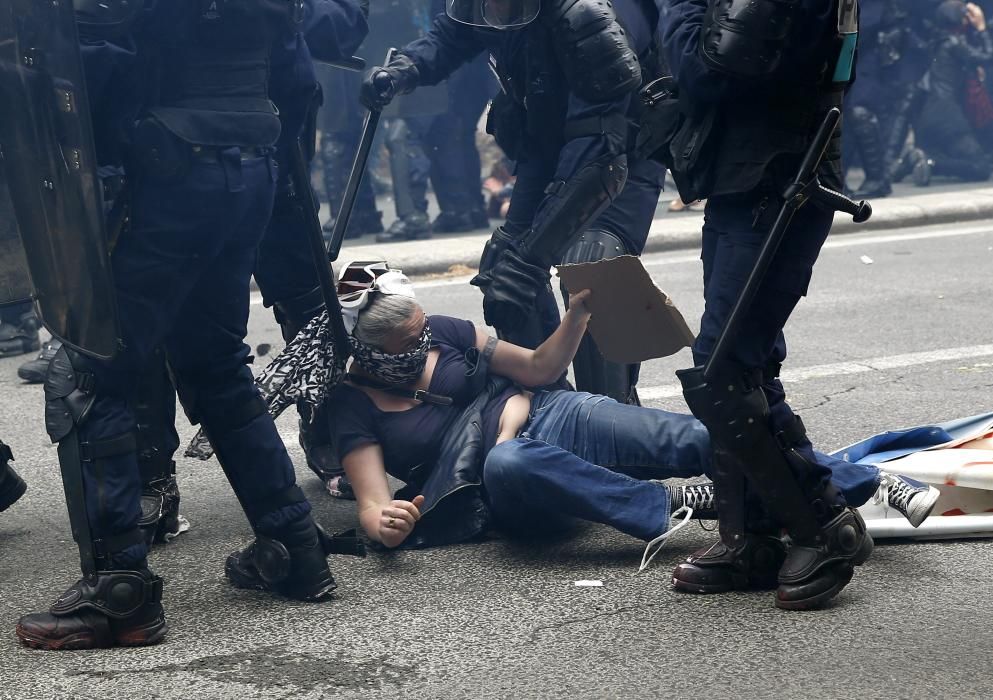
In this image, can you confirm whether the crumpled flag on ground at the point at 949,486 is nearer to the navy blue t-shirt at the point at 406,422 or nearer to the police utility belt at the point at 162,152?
the navy blue t-shirt at the point at 406,422

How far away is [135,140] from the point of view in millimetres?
3334

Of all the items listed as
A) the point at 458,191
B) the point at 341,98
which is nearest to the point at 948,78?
the point at 458,191

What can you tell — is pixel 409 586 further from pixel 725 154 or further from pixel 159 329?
pixel 725 154

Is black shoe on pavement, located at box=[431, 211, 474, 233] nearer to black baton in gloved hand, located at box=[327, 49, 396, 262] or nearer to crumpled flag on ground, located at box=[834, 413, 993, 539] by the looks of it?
black baton in gloved hand, located at box=[327, 49, 396, 262]

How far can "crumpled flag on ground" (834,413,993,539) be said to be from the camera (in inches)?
153

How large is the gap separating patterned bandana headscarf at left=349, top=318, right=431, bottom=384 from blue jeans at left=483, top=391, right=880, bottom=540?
0.36 m

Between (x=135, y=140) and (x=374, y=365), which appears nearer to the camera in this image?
(x=135, y=140)

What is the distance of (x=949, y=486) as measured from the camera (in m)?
3.95

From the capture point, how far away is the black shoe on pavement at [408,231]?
10234 millimetres

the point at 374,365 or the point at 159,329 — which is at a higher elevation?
the point at 159,329

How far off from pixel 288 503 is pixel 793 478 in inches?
47.7

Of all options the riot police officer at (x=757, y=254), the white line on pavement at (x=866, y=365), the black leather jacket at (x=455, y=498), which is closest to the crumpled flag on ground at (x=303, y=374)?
the black leather jacket at (x=455, y=498)

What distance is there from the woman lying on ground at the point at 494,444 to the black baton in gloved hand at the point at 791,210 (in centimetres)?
69

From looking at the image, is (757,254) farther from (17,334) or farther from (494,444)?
(17,334)
